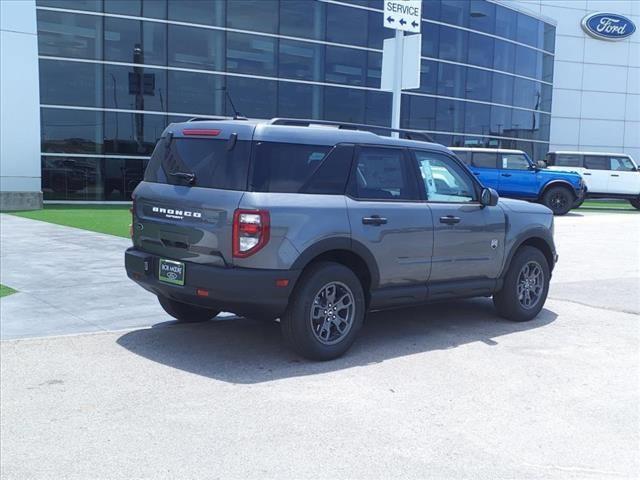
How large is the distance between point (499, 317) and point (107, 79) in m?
16.6

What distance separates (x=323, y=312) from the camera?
5.45 meters

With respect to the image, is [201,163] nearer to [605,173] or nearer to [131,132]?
[131,132]

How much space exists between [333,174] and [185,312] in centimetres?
220

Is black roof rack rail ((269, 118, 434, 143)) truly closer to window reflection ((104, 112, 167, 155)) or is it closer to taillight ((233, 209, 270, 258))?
taillight ((233, 209, 270, 258))

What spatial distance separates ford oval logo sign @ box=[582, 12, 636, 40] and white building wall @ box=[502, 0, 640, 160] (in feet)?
0.95

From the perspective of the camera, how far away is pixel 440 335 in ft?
21.2

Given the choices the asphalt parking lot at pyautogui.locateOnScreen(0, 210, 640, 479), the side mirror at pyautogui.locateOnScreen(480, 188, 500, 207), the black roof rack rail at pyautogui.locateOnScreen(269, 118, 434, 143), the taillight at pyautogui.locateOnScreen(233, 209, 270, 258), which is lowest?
the asphalt parking lot at pyautogui.locateOnScreen(0, 210, 640, 479)

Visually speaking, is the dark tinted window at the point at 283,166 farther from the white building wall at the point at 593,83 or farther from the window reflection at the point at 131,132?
the white building wall at the point at 593,83

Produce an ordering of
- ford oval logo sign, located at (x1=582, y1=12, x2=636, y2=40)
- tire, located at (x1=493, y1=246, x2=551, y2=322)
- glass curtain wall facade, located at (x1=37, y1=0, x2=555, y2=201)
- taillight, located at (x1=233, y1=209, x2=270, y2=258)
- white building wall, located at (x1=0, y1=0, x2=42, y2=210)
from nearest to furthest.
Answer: taillight, located at (x1=233, y1=209, x2=270, y2=258) < tire, located at (x1=493, y1=246, x2=551, y2=322) < white building wall, located at (x1=0, y1=0, x2=42, y2=210) < glass curtain wall facade, located at (x1=37, y1=0, x2=555, y2=201) < ford oval logo sign, located at (x1=582, y1=12, x2=636, y2=40)

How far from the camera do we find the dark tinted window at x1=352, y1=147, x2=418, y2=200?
5750 millimetres

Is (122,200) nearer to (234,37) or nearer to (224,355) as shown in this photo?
(234,37)

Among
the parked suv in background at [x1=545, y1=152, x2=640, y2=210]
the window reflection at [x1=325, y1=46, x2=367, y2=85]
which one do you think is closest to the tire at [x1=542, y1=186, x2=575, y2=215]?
the parked suv in background at [x1=545, y1=152, x2=640, y2=210]

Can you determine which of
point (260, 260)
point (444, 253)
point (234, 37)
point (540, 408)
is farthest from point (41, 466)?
point (234, 37)

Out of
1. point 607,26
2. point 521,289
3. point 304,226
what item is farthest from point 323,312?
point 607,26
